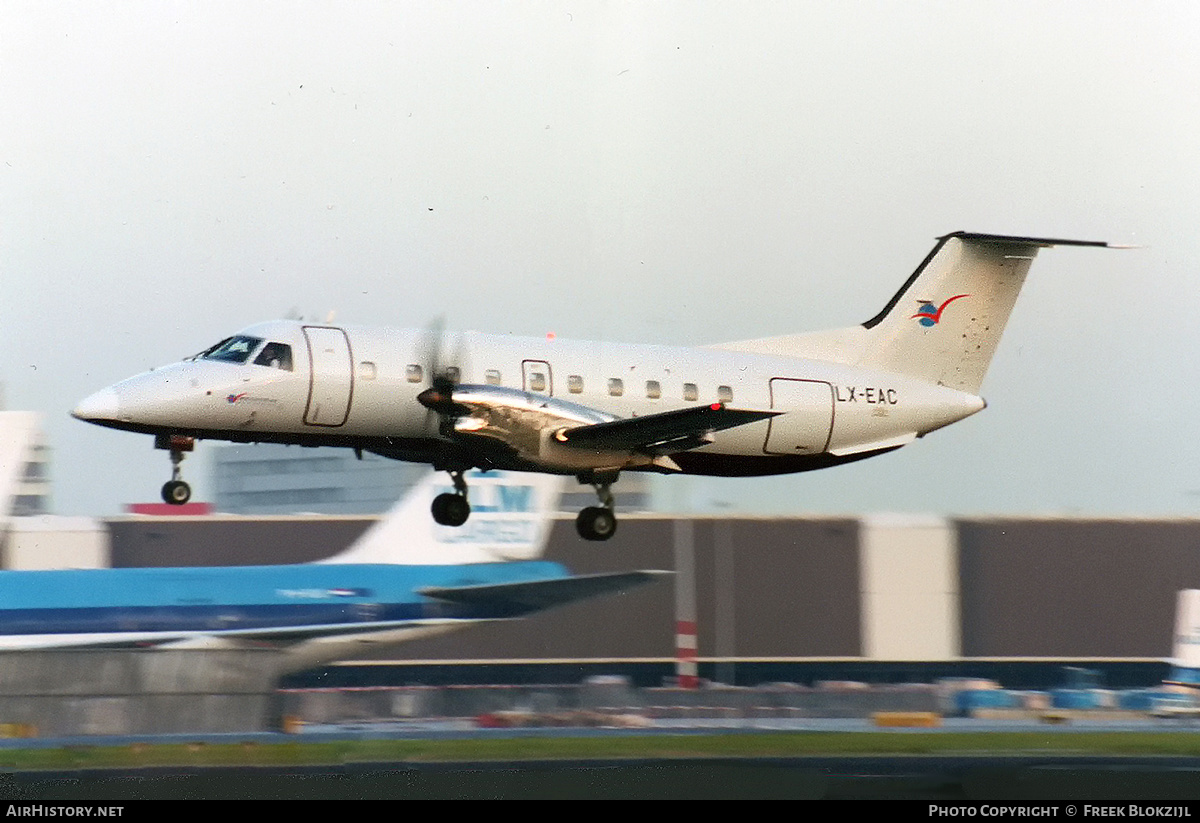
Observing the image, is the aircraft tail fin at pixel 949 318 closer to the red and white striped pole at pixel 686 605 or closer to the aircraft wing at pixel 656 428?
the aircraft wing at pixel 656 428

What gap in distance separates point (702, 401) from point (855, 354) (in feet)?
9.13

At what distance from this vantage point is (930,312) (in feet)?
66.0

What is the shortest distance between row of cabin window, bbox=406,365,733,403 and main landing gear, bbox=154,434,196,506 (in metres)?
2.63

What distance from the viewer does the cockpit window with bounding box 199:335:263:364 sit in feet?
54.4

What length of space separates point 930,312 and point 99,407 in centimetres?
1079

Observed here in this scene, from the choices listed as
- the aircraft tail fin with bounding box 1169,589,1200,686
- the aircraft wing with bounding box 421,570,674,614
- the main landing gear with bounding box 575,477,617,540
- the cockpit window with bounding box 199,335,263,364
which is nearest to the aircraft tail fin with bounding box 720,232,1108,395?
the main landing gear with bounding box 575,477,617,540

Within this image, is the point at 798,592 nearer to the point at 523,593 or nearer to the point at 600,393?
the point at 523,593

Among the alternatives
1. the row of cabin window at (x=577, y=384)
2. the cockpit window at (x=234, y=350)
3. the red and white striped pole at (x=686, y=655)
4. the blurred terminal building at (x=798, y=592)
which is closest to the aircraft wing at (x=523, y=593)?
the row of cabin window at (x=577, y=384)

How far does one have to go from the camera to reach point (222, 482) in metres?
34.2

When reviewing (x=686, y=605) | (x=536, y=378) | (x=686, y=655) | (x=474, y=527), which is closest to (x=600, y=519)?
(x=536, y=378)

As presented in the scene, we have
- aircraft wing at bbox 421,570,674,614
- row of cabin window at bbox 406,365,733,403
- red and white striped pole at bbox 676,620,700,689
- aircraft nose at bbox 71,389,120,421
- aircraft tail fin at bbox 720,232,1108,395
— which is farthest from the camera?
red and white striped pole at bbox 676,620,700,689

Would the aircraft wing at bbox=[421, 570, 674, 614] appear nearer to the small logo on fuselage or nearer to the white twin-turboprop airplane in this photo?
the white twin-turboprop airplane

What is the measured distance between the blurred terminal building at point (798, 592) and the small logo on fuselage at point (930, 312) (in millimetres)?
10928
